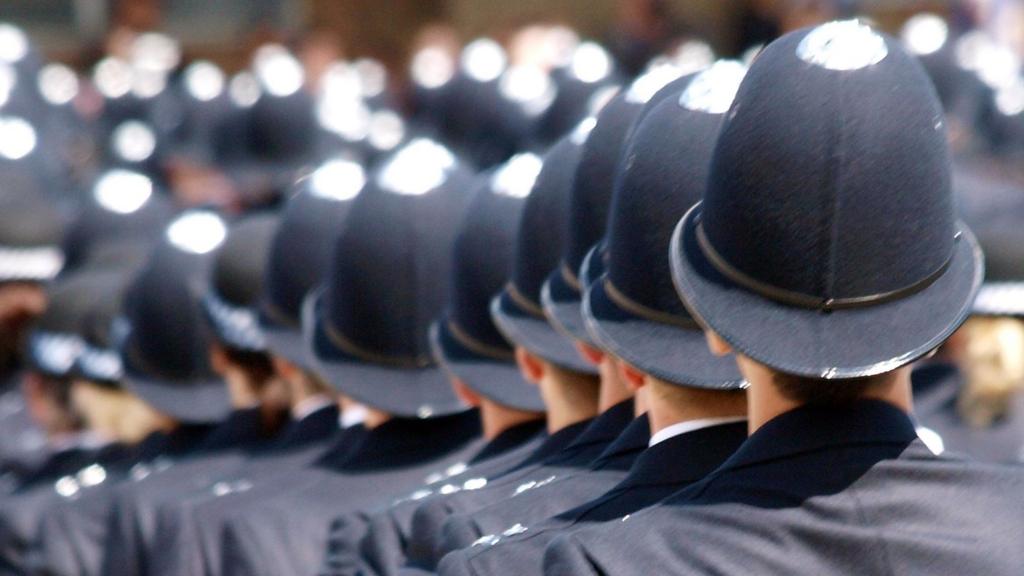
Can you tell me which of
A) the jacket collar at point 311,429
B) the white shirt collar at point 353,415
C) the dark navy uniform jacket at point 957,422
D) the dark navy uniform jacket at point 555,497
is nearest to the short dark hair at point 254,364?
the jacket collar at point 311,429

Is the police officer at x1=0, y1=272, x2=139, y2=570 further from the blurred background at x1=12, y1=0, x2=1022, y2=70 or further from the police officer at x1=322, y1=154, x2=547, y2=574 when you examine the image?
the blurred background at x1=12, y1=0, x2=1022, y2=70

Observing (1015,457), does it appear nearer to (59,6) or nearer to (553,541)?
(553,541)

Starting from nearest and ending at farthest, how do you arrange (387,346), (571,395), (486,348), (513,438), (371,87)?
Answer: (571,395) → (513,438) → (486,348) → (387,346) → (371,87)

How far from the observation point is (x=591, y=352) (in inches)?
126

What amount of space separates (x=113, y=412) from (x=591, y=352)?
9.78 feet

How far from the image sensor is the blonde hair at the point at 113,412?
19.0ft

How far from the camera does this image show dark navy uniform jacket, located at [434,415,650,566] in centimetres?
288

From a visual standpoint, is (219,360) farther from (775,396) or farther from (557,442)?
(775,396)

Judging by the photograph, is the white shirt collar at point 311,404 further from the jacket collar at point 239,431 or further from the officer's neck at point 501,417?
the officer's neck at point 501,417

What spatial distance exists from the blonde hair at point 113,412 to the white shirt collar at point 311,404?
1.18 meters

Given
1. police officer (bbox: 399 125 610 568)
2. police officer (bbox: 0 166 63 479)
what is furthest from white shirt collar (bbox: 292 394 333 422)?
police officer (bbox: 0 166 63 479)

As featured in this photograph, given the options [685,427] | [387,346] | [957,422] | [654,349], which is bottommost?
[957,422]

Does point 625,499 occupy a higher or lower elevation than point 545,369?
lower

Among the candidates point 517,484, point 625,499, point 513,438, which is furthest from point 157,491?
point 625,499
